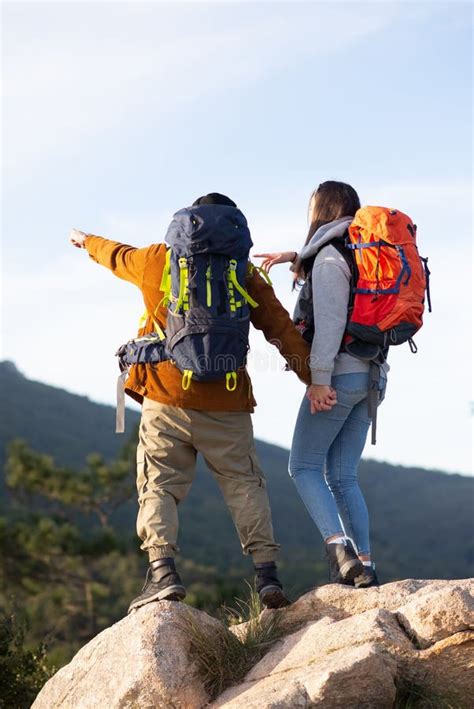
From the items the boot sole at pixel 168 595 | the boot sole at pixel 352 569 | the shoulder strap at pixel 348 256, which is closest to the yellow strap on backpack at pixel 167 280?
the shoulder strap at pixel 348 256

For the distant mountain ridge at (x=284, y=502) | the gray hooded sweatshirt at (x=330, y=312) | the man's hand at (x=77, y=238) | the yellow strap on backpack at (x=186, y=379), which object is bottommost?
the distant mountain ridge at (x=284, y=502)

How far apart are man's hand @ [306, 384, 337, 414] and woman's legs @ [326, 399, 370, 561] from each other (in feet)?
0.95

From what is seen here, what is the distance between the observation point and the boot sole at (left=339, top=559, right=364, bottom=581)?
5281 mm

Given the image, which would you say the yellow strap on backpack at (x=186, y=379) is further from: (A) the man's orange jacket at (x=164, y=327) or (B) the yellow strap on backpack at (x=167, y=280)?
(B) the yellow strap on backpack at (x=167, y=280)

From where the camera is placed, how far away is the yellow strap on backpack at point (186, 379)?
198 inches

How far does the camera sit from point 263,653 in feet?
17.1

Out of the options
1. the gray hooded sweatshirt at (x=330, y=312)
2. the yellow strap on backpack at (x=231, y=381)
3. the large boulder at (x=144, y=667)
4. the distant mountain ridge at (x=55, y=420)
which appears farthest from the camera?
the distant mountain ridge at (x=55, y=420)

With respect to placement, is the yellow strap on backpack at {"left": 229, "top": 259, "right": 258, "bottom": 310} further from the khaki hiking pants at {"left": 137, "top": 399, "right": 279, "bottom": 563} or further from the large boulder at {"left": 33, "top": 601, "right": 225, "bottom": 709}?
the large boulder at {"left": 33, "top": 601, "right": 225, "bottom": 709}

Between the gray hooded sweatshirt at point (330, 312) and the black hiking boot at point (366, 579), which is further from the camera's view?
the black hiking boot at point (366, 579)

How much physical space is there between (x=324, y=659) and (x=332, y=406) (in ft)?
4.55

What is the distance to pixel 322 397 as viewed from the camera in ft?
17.3

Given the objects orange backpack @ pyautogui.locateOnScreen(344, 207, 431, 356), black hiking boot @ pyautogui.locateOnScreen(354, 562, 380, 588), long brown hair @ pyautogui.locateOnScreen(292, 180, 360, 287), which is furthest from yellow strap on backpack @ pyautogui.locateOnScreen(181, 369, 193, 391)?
black hiking boot @ pyautogui.locateOnScreen(354, 562, 380, 588)

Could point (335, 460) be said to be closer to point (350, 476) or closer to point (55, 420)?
point (350, 476)

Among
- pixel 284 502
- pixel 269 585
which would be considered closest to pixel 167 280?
pixel 269 585
